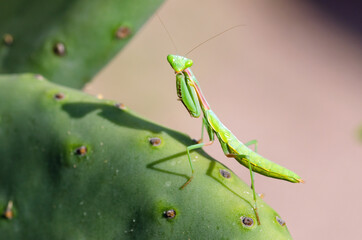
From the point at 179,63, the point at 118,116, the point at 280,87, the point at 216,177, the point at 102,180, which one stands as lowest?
the point at 216,177

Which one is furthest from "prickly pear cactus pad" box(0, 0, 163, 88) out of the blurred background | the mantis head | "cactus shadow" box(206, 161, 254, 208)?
the blurred background

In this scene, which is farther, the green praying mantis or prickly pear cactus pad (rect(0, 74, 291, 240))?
the green praying mantis

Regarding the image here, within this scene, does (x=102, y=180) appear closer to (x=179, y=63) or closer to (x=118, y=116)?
(x=118, y=116)

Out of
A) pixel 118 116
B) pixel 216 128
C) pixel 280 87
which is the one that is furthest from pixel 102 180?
pixel 280 87

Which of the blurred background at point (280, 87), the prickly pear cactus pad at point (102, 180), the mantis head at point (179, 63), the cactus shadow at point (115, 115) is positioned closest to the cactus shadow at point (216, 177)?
the prickly pear cactus pad at point (102, 180)

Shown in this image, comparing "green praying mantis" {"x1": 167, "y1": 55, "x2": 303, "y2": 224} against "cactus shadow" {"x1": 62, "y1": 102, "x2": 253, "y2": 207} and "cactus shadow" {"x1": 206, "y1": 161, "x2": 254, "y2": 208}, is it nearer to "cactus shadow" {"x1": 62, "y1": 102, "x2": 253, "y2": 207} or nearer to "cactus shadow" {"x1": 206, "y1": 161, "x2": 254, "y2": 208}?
"cactus shadow" {"x1": 62, "y1": 102, "x2": 253, "y2": 207}

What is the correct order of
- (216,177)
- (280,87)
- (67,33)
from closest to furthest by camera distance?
1. (216,177)
2. (67,33)
3. (280,87)
